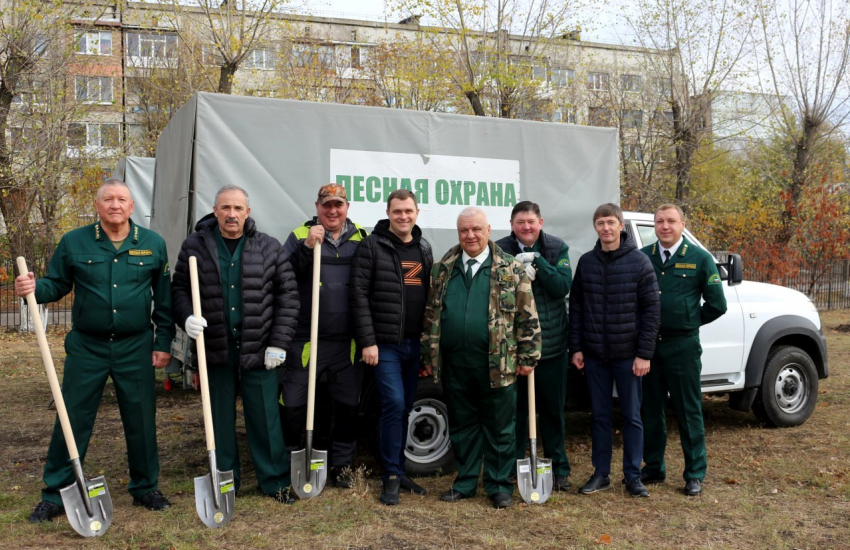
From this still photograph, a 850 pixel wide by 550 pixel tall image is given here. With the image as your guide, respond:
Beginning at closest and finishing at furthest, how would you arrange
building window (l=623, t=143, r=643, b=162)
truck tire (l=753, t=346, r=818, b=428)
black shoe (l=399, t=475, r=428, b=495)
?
1. black shoe (l=399, t=475, r=428, b=495)
2. truck tire (l=753, t=346, r=818, b=428)
3. building window (l=623, t=143, r=643, b=162)

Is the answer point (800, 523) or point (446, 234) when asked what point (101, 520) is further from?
point (800, 523)

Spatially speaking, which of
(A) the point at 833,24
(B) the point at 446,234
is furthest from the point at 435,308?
(A) the point at 833,24

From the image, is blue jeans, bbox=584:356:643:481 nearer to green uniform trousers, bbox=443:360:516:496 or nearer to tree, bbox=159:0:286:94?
green uniform trousers, bbox=443:360:516:496

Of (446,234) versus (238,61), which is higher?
(238,61)

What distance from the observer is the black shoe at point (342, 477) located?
504 centimetres

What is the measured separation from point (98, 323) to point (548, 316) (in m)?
2.86

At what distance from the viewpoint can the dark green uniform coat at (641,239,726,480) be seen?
5.08m

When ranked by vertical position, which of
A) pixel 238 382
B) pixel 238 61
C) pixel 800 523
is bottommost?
pixel 800 523

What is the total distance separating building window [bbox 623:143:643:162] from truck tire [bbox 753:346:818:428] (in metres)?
15.1

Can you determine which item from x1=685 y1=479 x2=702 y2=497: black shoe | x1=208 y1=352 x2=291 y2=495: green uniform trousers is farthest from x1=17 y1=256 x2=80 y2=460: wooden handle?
x1=685 y1=479 x2=702 y2=497: black shoe

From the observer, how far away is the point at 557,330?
5.07 metres

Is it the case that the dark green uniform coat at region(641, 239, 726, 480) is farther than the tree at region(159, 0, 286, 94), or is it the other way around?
the tree at region(159, 0, 286, 94)

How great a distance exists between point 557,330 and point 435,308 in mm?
905

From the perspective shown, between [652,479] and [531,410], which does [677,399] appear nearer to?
[652,479]
